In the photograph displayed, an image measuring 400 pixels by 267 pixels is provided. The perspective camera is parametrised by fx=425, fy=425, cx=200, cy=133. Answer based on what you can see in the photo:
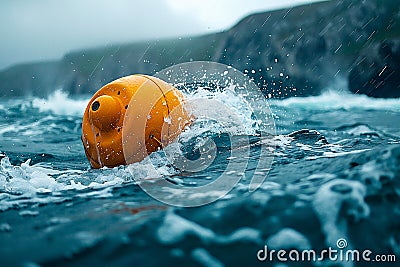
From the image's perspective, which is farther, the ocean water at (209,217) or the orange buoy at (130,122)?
the orange buoy at (130,122)

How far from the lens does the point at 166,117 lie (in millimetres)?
3771

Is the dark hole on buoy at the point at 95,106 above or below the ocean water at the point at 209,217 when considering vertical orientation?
above

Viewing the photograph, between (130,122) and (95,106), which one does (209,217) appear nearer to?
(130,122)

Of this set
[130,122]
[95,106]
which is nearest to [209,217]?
[130,122]

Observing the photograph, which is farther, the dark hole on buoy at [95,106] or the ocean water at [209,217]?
the dark hole on buoy at [95,106]

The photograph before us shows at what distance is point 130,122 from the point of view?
364 centimetres

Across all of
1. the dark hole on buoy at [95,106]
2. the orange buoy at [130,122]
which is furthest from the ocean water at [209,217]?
the dark hole on buoy at [95,106]

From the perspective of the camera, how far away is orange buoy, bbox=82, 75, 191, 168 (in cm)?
364

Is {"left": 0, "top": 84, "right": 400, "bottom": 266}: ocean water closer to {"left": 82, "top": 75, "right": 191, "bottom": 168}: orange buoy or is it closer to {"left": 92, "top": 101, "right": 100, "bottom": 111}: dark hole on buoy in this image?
{"left": 82, "top": 75, "right": 191, "bottom": 168}: orange buoy

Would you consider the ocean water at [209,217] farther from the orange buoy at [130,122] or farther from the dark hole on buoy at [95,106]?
the dark hole on buoy at [95,106]

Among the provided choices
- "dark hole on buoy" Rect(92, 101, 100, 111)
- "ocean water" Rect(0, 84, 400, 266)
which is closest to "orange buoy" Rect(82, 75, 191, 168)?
"dark hole on buoy" Rect(92, 101, 100, 111)

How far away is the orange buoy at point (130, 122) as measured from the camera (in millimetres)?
3643

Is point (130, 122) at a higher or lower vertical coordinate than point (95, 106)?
lower

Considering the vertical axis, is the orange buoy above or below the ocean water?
above
